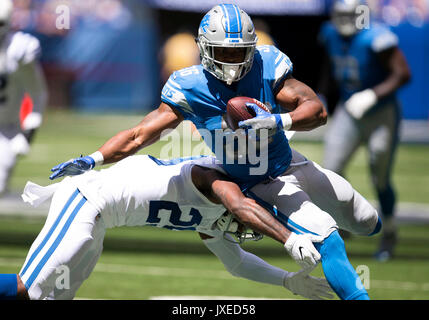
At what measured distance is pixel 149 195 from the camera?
4.16 metres

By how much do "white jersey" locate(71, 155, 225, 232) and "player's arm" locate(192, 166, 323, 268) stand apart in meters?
0.10

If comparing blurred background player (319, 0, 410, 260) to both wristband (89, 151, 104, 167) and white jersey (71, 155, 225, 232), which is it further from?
wristband (89, 151, 104, 167)

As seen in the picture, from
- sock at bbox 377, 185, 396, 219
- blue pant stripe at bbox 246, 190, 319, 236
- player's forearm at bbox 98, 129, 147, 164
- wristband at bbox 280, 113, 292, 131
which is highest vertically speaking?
wristband at bbox 280, 113, 292, 131

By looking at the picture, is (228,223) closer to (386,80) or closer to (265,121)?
(265,121)

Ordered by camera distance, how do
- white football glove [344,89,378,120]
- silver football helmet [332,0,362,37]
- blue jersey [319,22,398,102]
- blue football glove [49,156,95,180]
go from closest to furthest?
1. blue football glove [49,156,95,180]
2. white football glove [344,89,378,120]
3. blue jersey [319,22,398,102]
4. silver football helmet [332,0,362,37]

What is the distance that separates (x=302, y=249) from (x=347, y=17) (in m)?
4.03

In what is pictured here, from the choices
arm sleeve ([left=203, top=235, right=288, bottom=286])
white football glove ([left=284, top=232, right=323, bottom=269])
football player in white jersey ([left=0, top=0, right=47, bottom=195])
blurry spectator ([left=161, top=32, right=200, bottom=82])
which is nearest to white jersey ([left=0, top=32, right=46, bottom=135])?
football player in white jersey ([left=0, top=0, right=47, bottom=195])

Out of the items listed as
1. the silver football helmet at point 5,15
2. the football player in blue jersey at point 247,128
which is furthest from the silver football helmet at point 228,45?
the silver football helmet at point 5,15

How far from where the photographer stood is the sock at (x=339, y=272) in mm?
3717

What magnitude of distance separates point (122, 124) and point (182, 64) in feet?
10.6

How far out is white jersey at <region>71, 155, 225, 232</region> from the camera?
4113mm

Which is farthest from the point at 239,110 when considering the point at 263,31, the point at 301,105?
the point at 263,31
